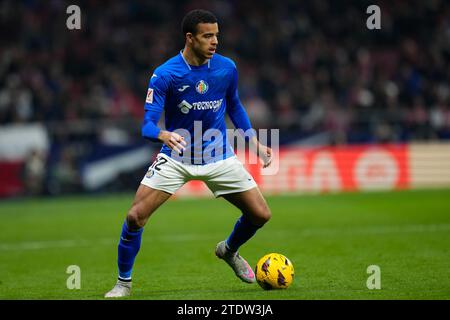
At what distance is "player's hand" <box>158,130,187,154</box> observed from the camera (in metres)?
7.36

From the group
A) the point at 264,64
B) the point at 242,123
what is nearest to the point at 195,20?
the point at 242,123

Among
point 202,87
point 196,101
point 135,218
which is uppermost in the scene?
point 202,87

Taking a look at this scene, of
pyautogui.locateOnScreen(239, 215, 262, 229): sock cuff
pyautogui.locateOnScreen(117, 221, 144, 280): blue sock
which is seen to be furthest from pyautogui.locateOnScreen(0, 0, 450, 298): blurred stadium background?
pyautogui.locateOnScreen(117, 221, 144, 280): blue sock

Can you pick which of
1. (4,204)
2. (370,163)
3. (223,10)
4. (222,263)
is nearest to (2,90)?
(4,204)

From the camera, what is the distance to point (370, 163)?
20.3 meters

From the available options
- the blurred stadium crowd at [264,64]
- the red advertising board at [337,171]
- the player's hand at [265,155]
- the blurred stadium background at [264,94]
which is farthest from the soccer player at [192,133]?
the blurred stadium crowd at [264,64]

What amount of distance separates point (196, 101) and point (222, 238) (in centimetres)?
523

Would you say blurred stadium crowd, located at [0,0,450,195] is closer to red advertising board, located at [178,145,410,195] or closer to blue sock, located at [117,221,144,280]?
red advertising board, located at [178,145,410,195]

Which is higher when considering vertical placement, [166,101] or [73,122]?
[166,101]

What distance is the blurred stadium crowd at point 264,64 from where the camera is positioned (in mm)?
21688

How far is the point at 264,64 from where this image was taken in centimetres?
2483

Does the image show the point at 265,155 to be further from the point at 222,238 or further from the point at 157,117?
the point at 222,238
